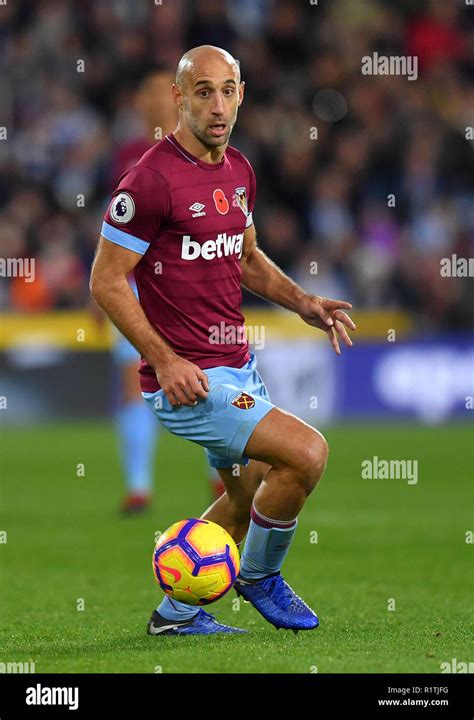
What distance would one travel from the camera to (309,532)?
9227 millimetres

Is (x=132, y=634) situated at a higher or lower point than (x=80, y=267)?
lower

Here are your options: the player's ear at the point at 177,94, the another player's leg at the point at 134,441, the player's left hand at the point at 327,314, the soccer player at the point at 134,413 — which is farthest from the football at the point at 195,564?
the another player's leg at the point at 134,441

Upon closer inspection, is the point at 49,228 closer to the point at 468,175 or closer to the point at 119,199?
the point at 468,175

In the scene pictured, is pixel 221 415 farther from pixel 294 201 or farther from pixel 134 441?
pixel 294 201

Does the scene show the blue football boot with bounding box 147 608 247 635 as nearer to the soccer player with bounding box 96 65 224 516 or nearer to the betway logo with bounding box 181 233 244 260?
the betway logo with bounding box 181 233 244 260

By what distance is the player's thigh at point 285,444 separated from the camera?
5.40 metres

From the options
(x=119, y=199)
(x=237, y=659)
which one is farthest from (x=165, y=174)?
(x=237, y=659)

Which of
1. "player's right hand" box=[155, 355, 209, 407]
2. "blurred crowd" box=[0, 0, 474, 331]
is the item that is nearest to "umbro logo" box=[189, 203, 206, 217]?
"player's right hand" box=[155, 355, 209, 407]

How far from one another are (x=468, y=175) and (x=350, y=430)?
14.3 ft

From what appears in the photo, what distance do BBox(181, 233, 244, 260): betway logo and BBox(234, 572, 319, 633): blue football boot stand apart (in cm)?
134

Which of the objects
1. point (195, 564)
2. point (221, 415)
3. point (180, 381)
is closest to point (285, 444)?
point (221, 415)

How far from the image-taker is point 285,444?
5.40 m

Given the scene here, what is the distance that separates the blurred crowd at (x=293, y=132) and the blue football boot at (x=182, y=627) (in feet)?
34.8

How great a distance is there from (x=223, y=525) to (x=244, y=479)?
227 millimetres
